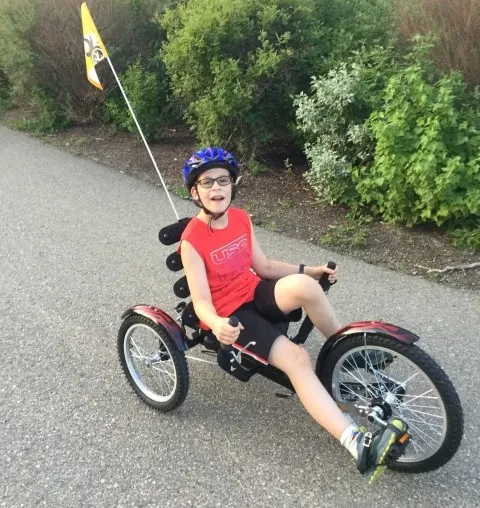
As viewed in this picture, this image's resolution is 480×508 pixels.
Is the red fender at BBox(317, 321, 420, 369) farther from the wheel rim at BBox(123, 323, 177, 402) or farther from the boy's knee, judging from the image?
the wheel rim at BBox(123, 323, 177, 402)

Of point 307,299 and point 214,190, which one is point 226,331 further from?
point 214,190

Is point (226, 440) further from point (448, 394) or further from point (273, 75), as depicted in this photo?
point (273, 75)

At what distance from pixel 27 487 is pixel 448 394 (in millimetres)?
1971

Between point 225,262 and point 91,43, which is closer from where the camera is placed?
point 225,262

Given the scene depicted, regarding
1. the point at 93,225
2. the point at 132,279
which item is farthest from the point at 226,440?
the point at 93,225

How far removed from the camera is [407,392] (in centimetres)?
293

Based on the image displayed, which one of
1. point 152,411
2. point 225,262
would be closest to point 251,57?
point 225,262

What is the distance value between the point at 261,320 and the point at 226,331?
0.32 meters

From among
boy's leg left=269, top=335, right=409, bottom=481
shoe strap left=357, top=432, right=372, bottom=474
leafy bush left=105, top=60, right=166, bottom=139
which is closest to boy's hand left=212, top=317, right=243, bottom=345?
boy's leg left=269, top=335, right=409, bottom=481

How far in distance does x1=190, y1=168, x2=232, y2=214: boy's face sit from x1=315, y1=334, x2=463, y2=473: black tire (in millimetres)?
908

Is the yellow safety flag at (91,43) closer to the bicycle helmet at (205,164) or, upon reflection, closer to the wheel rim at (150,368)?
the bicycle helmet at (205,164)

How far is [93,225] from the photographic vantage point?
5.75 m

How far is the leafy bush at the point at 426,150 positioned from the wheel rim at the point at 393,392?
87.7 inches

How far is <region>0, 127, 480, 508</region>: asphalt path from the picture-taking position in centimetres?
263
